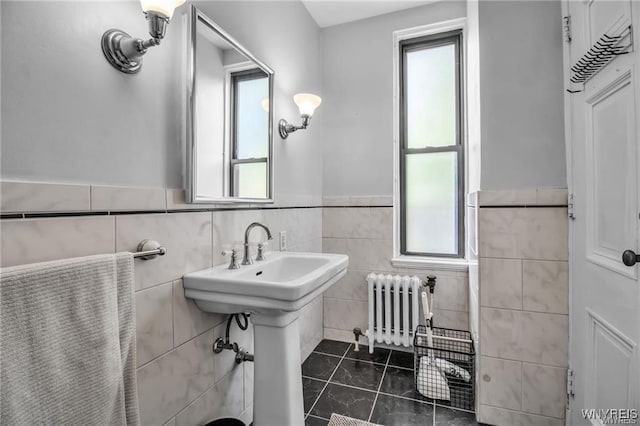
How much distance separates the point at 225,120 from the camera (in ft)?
4.55

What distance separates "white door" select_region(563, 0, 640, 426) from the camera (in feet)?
3.16

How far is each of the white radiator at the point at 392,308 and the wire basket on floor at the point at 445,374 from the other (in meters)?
0.14

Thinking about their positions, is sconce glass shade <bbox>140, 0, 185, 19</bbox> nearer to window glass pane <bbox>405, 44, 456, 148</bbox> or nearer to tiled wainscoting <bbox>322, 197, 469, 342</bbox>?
tiled wainscoting <bbox>322, 197, 469, 342</bbox>

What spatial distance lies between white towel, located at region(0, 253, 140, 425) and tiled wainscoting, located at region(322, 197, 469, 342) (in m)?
1.76

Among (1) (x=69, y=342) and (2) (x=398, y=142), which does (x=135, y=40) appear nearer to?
(1) (x=69, y=342)

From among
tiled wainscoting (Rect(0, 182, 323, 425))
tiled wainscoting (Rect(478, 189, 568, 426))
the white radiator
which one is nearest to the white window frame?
the white radiator

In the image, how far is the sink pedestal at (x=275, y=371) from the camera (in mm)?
1168

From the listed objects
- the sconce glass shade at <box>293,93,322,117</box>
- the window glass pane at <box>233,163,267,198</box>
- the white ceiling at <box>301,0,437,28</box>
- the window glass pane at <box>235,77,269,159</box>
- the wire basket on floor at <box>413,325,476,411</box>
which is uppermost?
the white ceiling at <box>301,0,437,28</box>

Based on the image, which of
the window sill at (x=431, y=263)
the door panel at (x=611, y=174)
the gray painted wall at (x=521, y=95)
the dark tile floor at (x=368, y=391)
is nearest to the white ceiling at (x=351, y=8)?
the gray painted wall at (x=521, y=95)

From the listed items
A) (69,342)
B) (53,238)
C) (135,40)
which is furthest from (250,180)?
(69,342)

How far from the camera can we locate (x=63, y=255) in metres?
0.77

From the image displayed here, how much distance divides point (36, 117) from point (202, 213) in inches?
23.8

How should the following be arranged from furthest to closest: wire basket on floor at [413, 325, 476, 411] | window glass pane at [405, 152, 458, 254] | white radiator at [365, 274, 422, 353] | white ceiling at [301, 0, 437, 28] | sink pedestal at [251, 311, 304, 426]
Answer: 1. window glass pane at [405, 152, 458, 254]
2. white ceiling at [301, 0, 437, 28]
3. white radiator at [365, 274, 422, 353]
4. wire basket on floor at [413, 325, 476, 411]
5. sink pedestal at [251, 311, 304, 426]

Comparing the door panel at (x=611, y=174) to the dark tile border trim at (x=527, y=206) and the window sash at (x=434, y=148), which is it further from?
the window sash at (x=434, y=148)
